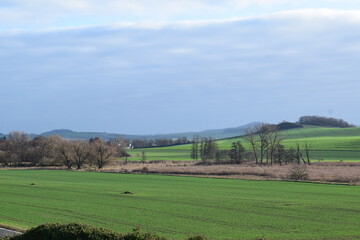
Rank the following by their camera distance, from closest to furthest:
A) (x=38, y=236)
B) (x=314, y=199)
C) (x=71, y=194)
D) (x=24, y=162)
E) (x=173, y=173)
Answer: (x=38, y=236) < (x=314, y=199) < (x=71, y=194) < (x=173, y=173) < (x=24, y=162)

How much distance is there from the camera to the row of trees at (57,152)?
349 feet

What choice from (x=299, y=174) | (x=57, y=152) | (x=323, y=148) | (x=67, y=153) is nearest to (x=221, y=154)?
(x=323, y=148)

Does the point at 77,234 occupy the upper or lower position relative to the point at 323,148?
lower

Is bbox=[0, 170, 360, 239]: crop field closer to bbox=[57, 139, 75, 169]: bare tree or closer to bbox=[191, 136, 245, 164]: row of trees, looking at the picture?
bbox=[191, 136, 245, 164]: row of trees

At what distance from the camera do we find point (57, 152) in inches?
4437

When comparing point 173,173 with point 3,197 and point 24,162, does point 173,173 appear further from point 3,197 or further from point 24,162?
point 24,162

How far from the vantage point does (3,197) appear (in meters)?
42.5

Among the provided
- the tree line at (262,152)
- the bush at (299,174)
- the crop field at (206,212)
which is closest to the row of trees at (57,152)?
the tree line at (262,152)

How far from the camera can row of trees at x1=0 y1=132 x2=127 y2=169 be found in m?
106

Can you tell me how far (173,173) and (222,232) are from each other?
56.0 meters

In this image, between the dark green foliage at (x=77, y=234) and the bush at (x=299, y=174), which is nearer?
the dark green foliage at (x=77, y=234)

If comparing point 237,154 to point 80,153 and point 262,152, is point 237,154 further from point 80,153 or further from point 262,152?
point 80,153

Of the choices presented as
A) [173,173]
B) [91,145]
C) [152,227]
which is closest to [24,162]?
[91,145]

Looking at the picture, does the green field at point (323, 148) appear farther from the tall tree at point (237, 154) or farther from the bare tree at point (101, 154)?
the bare tree at point (101, 154)
